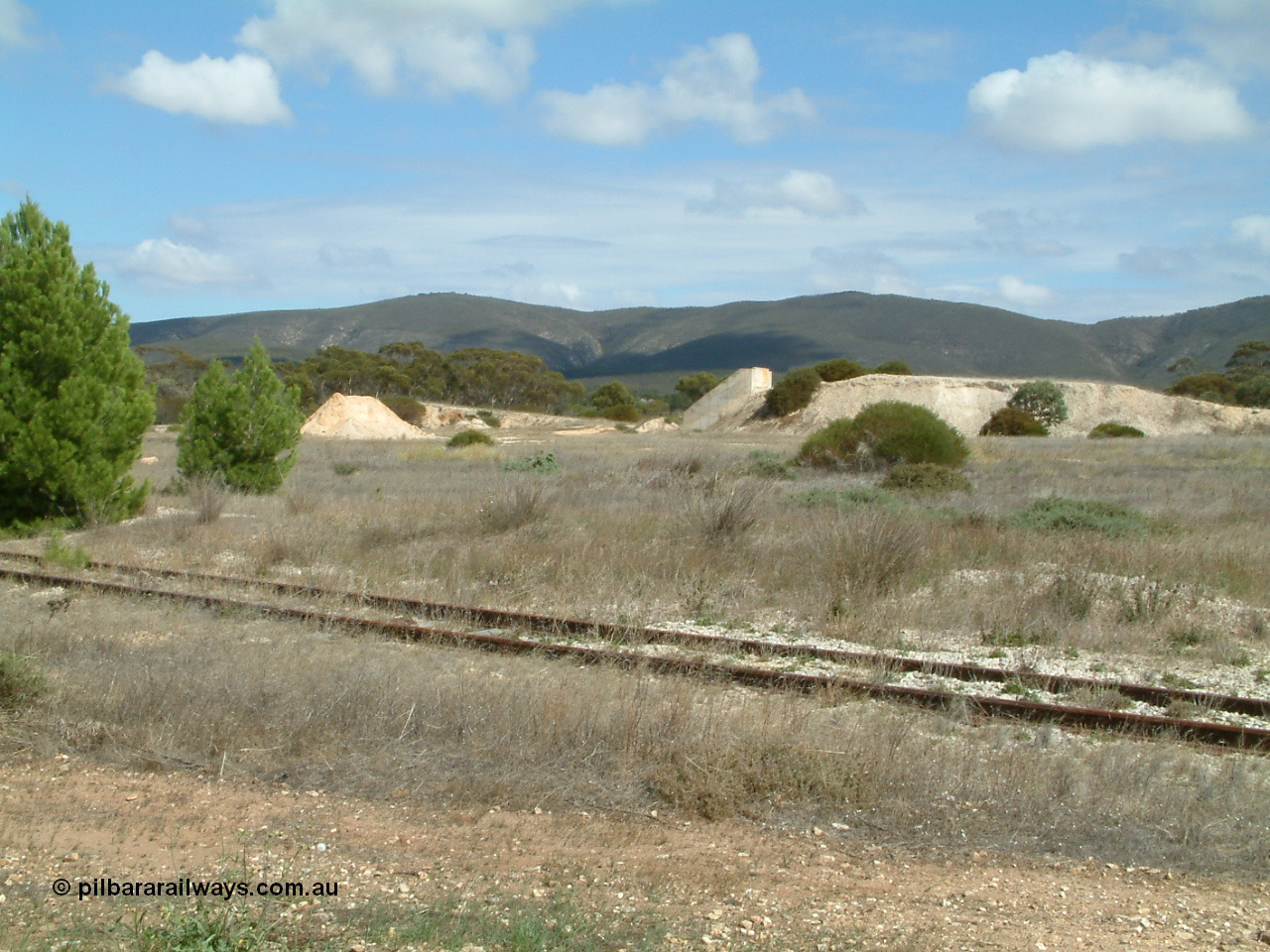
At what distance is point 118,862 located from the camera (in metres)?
4.29

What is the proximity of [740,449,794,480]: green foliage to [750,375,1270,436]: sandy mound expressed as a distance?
2271cm

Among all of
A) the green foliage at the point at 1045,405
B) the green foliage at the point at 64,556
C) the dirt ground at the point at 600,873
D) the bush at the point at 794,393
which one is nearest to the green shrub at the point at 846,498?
the green foliage at the point at 64,556

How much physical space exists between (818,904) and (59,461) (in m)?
15.2

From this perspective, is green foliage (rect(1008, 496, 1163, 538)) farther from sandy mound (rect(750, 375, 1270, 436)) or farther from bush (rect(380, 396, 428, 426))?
bush (rect(380, 396, 428, 426))

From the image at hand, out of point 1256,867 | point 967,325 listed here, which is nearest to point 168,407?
point 1256,867

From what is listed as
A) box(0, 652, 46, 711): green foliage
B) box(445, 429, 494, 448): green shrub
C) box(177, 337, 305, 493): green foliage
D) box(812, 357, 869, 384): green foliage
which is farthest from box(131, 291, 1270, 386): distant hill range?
box(0, 652, 46, 711): green foliage

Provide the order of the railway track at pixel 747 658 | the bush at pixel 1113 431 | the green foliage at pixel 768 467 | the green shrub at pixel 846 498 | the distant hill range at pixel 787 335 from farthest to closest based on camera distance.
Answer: the distant hill range at pixel 787 335 → the bush at pixel 1113 431 → the green foliage at pixel 768 467 → the green shrub at pixel 846 498 → the railway track at pixel 747 658

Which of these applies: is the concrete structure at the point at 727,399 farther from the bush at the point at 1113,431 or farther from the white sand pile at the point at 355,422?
the bush at the point at 1113,431

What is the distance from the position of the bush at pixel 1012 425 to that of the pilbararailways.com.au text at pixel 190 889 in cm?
4676

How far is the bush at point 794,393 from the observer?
171 feet

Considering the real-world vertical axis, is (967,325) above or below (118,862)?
above

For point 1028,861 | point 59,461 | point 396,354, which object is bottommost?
point 1028,861

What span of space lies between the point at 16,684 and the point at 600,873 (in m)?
4.24

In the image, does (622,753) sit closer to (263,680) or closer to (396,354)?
(263,680)
